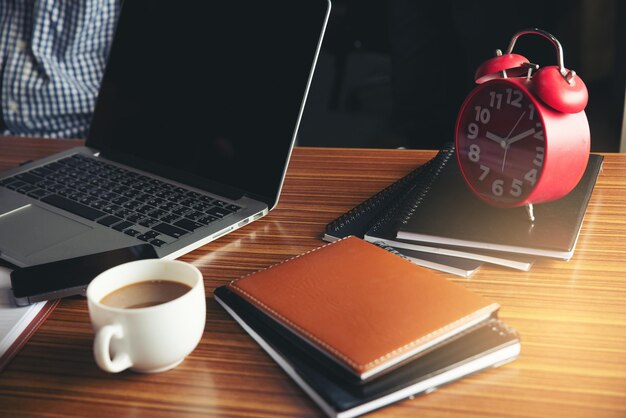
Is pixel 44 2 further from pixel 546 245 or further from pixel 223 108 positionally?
pixel 546 245

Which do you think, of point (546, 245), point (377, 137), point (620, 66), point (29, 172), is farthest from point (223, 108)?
point (377, 137)

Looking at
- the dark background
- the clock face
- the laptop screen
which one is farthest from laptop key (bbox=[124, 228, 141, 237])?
the dark background

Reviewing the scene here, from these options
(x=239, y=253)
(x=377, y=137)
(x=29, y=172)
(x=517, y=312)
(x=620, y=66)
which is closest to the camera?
(x=517, y=312)

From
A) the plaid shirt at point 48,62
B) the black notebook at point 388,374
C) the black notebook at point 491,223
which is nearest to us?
the black notebook at point 388,374

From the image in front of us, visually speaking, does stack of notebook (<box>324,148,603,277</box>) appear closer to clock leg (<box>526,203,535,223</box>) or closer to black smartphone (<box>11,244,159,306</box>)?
clock leg (<box>526,203,535,223</box>)

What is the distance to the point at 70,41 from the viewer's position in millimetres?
1615

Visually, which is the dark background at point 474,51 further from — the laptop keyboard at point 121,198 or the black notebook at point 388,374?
the black notebook at point 388,374

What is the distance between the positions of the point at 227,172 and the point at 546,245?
0.42 meters

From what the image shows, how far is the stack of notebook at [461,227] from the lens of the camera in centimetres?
71

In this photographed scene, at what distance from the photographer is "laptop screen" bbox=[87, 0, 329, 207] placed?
840mm

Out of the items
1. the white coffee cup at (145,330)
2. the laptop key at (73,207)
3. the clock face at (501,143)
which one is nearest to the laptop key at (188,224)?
the laptop key at (73,207)

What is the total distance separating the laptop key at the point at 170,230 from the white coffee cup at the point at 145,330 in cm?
20

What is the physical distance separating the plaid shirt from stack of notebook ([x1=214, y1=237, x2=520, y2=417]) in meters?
1.13

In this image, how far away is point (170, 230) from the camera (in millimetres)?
784
